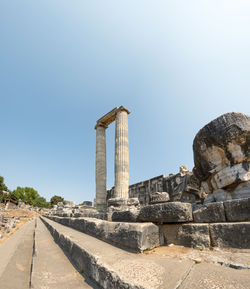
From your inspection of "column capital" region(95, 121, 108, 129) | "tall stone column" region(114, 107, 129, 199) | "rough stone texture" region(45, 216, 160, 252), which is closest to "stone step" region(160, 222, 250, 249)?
"rough stone texture" region(45, 216, 160, 252)

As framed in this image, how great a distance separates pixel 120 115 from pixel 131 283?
14.2m

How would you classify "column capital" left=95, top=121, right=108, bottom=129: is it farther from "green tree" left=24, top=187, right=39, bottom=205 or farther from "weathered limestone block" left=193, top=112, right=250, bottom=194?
"green tree" left=24, top=187, right=39, bottom=205

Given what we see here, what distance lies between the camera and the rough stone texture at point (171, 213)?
7.75 ft

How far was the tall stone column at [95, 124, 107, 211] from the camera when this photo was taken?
1516 cm

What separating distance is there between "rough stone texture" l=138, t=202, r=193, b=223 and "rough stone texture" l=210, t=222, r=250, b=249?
0.36 meters

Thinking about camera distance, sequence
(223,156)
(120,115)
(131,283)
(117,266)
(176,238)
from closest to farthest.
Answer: (131,283) < (117,266) < (176,238) < (223,156) < (120,115)

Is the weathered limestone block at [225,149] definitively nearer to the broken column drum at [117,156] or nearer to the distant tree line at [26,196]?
the broken column drum at [117,156]

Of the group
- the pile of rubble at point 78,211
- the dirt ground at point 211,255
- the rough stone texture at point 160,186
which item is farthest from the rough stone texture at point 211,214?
the rough stone texture at point 160,186

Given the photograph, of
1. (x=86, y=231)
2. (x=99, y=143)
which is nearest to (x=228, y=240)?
(x=86, y=231)

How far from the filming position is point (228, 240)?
1953 mm

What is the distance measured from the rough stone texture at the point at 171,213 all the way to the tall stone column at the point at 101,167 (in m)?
13.0

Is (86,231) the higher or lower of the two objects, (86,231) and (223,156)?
the lower

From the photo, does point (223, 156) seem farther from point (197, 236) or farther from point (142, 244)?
point (142, 244)

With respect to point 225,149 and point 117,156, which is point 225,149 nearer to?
point 225,149
